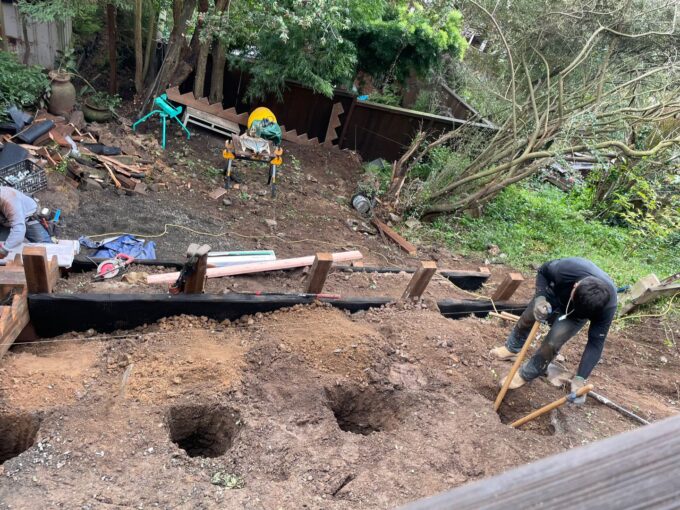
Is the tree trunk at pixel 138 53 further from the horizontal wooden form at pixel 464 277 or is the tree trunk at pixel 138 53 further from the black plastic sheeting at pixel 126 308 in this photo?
the black plastic sheeting at pixel 126 308

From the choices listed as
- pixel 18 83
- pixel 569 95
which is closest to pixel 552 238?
pixel 569 95

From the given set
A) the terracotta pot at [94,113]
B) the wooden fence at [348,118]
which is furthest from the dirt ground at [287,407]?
the wooden fence at [348,118]

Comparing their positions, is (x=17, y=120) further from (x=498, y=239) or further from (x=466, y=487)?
(x=466, y=487)

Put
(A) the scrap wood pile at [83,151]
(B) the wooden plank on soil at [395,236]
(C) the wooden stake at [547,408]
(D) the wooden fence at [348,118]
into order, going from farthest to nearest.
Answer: (D) the wooden fence at [348,118] < (B) the wooden plank on soil at [395,236] < (A) the scrap wood pile at [83,151] < (C) the wooden stake at [547,408]

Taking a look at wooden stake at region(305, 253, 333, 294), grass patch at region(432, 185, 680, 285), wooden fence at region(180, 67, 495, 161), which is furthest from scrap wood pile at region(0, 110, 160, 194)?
grass patch at region(432, 185, 680, 285)

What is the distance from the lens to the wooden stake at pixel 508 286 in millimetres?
6168

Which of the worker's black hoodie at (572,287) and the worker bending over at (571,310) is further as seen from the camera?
the worker's black hoodie at (572,287)

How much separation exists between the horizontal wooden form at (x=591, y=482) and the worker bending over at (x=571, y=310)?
3.99 meters

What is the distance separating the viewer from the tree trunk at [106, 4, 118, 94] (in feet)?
33.5

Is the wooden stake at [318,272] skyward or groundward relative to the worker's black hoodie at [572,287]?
groundward

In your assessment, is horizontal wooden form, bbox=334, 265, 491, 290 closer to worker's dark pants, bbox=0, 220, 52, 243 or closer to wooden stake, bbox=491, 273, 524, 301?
wooden stake, bbox=491, 273, 524, 301

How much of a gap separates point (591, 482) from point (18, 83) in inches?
422

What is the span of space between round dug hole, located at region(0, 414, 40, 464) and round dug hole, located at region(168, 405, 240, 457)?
97 cm

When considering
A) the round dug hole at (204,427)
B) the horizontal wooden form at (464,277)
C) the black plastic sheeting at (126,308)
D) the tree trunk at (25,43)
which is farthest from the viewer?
the tree trunk at (25,43)
